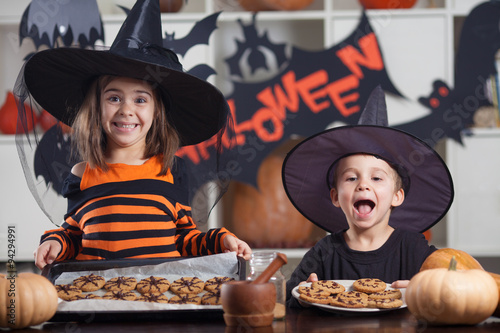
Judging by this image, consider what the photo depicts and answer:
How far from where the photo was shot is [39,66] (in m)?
1.36

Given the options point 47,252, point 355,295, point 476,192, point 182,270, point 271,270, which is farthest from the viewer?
point 476,192

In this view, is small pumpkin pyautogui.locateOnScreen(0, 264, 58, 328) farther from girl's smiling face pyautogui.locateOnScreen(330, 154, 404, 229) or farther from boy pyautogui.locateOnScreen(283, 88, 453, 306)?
girl's smiling face pyautogui.locateOnScreen(330, 154, 404, 229)

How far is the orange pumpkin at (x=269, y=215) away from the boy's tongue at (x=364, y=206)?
1281 mm

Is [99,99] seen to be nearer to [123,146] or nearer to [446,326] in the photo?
[123,146]

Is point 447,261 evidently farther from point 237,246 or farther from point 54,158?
point 54,158

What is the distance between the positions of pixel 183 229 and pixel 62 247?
0.94 ft

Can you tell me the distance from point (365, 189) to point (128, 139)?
556 millimetres

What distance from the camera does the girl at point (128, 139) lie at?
4.30 ft

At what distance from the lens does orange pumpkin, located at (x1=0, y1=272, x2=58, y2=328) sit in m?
0.86

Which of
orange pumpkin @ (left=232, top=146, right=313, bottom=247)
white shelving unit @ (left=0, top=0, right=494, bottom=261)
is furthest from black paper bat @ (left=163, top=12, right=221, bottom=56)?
orange pumpkin @ (left=232, top=146, right=313, bottom=247)

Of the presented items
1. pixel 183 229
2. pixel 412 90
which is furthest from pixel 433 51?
pixel 183 229

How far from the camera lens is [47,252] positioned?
4.20 ft

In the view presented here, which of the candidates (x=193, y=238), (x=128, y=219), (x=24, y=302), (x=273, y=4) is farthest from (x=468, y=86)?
(x=24, y=302)

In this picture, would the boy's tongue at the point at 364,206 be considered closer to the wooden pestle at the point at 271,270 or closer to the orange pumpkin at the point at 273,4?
the wooden pestle at the point at 271,270
